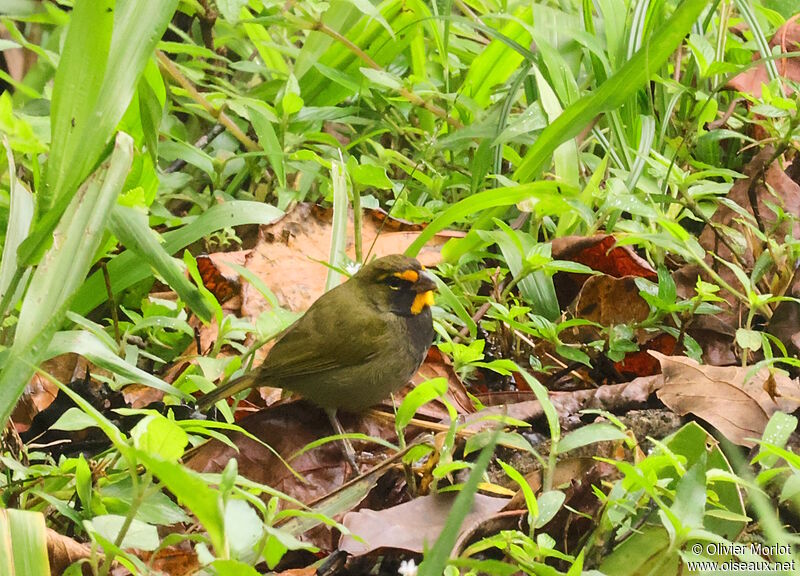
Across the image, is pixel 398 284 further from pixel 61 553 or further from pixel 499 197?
pixel 61 553

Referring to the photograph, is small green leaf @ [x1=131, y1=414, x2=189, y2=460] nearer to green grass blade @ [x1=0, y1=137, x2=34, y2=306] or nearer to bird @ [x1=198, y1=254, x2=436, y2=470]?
green grass blade @ [x1=0, y1=137, x2=34, y2=306]

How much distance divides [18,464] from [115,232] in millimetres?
735

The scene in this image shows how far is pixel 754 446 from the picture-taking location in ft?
8.52

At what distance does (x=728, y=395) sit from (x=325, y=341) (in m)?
1.31

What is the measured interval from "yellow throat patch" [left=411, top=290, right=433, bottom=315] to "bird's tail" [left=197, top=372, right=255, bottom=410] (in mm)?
641

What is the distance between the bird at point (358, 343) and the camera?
3.23 metres

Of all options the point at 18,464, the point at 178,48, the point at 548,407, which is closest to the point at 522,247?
the point at 548,407

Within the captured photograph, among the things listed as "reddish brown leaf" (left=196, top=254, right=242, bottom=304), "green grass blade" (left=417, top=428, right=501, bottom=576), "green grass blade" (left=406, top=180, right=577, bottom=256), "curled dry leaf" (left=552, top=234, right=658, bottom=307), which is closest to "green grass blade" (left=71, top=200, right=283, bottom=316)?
"reddish brown leaf" (left=196, top=254, right=242, bottom=304)

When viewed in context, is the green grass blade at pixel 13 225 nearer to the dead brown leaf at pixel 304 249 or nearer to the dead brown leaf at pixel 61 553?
the dead brown leaf at pixel 61 553

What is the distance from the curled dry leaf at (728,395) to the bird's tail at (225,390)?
3.97 feet

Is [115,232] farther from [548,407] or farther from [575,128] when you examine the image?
[575,128]

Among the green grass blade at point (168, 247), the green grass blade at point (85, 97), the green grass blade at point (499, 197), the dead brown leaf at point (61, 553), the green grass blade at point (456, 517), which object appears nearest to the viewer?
the green grass blade at point (456, 517)

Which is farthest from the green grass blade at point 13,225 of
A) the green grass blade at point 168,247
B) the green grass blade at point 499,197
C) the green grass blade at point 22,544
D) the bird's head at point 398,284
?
the green grass blade at point 499,197

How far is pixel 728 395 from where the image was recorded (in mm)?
2773
